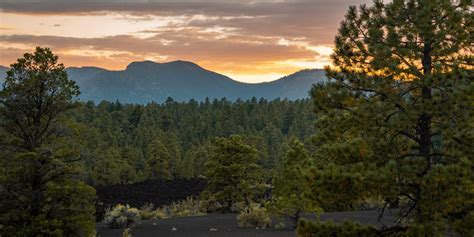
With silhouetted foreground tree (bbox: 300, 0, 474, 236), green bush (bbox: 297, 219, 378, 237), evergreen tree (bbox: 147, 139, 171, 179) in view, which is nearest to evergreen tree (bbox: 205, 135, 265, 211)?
silhouetted foreground tree (bbox: 300, 0, 474, 236)

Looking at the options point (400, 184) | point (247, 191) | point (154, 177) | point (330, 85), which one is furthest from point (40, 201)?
point (154, 177)

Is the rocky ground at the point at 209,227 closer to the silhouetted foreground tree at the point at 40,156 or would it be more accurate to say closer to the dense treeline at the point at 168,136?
the silhouetted foreground tree at the point at 40,156

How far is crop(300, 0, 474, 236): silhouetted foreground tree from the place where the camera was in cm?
1127

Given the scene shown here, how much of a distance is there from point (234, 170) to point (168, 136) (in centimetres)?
4350

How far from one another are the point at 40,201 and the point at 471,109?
13680 millimetres

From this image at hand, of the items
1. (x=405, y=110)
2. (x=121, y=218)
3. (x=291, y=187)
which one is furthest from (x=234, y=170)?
(x=405, y=110)

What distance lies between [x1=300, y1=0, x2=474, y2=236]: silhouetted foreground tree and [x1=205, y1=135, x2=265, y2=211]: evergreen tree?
20220 mm

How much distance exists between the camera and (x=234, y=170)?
109 feet

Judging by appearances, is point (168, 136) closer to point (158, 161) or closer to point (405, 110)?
point (158, 161)

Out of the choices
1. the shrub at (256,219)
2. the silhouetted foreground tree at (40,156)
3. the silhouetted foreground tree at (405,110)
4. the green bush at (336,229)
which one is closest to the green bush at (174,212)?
the shrub at (256,219)

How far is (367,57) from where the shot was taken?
496 inches

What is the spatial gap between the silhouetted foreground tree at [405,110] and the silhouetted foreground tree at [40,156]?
9.54 m

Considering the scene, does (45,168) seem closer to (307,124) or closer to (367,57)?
(367,57)

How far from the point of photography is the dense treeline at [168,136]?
6319cm
